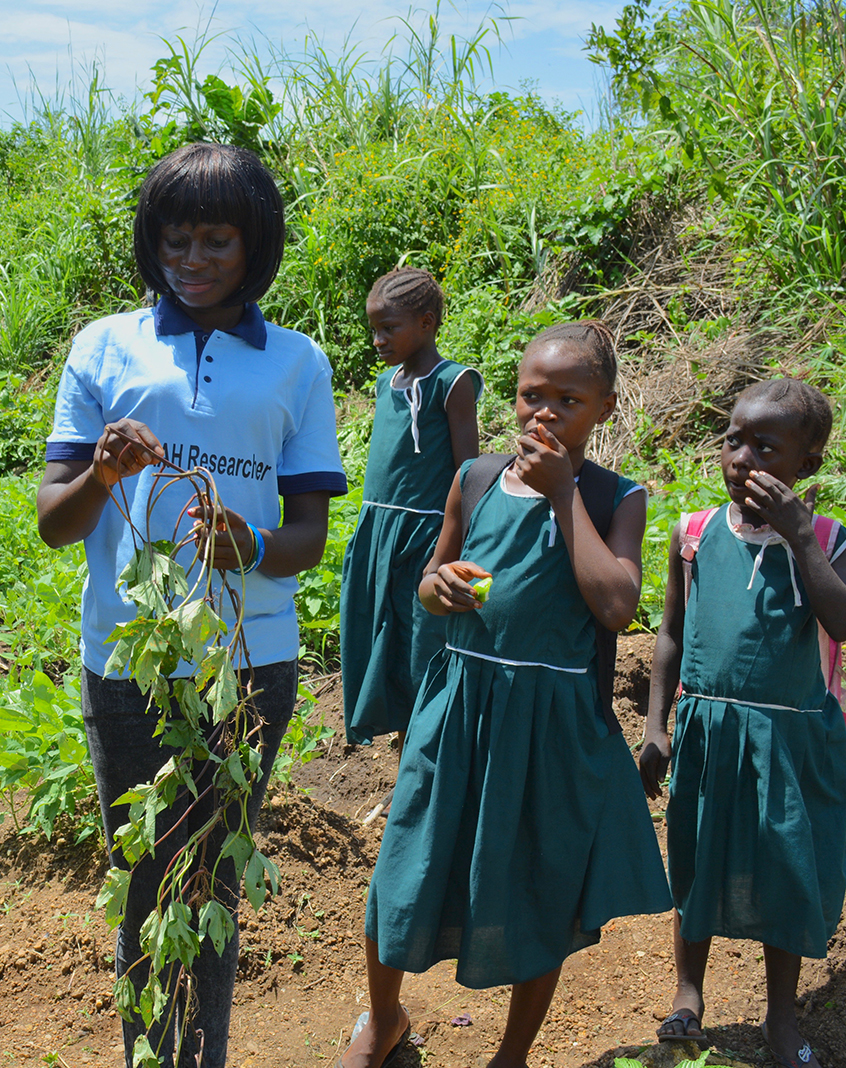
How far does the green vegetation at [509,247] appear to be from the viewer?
14.1ft

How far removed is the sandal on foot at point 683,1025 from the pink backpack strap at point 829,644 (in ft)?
2.61

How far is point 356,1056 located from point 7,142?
12.7 meters

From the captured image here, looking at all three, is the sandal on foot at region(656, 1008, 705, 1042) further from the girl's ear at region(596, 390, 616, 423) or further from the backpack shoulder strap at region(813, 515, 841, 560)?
the girl's ear at region(596, 390, 616, 423)

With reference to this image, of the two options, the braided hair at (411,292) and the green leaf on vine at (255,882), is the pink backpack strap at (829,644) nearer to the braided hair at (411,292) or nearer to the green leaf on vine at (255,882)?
the green leaf on vine at (255,882)

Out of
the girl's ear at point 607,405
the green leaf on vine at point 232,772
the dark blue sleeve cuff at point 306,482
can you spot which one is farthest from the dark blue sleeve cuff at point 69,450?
the girl's ear at point 607,405

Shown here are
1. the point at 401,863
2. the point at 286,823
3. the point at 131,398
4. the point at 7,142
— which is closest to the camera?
the point at 131,398

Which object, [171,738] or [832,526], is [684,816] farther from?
[171,738]

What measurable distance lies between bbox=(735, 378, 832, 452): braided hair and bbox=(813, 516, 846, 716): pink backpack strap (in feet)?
0.58

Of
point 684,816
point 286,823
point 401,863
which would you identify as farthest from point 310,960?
point 684,816

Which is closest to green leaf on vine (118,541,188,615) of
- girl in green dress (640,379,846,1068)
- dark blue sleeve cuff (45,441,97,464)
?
dark blue sleeve cuff (45,441,97,464)

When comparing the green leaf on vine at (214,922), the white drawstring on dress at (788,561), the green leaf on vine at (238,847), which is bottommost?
the green leaf on vine at (214,922)

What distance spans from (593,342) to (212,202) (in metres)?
0.80

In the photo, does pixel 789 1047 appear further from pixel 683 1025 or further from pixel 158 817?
pixel 158 817

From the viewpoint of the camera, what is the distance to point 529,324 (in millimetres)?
6312
